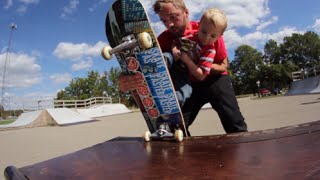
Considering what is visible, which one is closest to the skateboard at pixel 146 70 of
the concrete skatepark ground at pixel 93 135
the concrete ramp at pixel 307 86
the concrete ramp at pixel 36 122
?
the concrete skatepark ground at pixel 93 135

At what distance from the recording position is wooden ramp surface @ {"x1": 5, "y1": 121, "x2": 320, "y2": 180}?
127cm

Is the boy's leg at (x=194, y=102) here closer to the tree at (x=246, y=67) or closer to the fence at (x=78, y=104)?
the fence at (x=78, y=104)

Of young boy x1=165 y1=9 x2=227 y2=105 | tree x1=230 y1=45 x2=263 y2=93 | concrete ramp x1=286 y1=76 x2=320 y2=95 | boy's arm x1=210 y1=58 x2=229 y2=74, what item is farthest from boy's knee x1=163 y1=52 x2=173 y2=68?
tree x1=230 y1=45 x2=263 y2=93

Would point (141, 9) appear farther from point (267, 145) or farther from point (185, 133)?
point (267, 145)

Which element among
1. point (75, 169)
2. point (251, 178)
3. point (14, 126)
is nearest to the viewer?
point (251, 178)

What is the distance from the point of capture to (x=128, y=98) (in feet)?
177

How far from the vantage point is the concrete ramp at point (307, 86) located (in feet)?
90.2

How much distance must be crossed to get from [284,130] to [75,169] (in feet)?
3.61

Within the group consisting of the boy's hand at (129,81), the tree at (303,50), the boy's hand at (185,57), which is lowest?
the boy's hand at (129,81)

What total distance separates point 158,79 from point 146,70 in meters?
0.11

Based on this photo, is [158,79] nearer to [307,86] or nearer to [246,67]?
[307,86]

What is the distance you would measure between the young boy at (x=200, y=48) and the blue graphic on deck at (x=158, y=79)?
0.14m

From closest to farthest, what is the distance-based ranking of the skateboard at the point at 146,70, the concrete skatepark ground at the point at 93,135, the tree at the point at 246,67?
the skateboard at the point at 146,70, the concrete skatepark ground at the point at 93,135, the tree at the point at 246,67

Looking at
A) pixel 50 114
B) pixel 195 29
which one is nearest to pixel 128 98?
pixel 50 114
